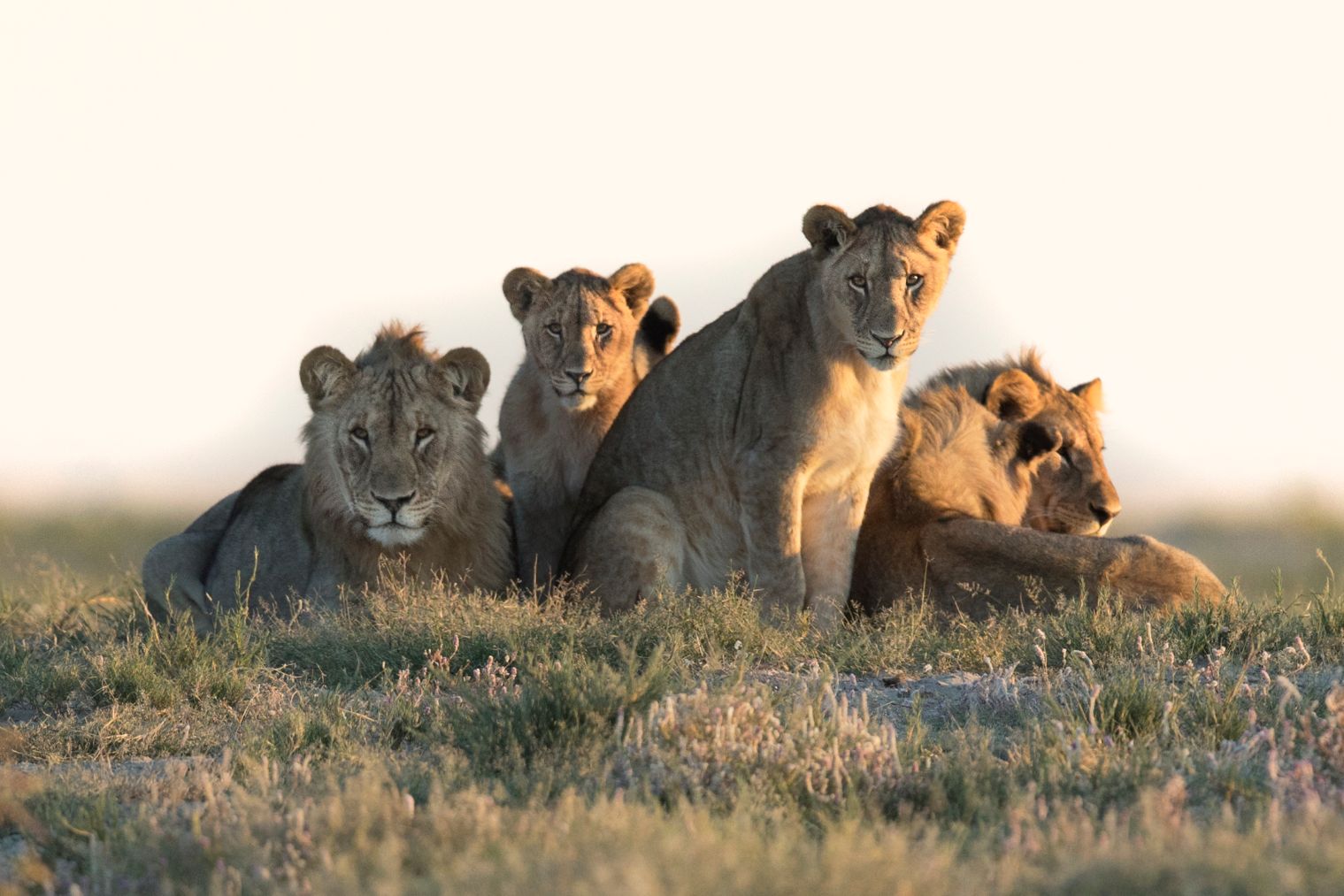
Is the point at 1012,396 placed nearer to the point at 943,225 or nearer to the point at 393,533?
the point at 943,225

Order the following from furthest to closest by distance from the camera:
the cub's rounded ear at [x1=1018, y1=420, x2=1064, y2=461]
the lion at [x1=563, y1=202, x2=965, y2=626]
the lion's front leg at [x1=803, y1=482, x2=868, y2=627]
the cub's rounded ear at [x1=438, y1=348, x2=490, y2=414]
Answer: the cub's rounded ear at [x1=1018, y1=420, x2=1064, y2=461] → the cub's rounded ear at [x1=438, y1=348, x2=490, y2=414] → the lion's front leg at [x1=803, y1=482, x2=868, y2=627] → the lion at [x1=563, y1=202, x2=965, y2=626]

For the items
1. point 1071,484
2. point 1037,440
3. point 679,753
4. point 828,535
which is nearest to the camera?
point 679,753

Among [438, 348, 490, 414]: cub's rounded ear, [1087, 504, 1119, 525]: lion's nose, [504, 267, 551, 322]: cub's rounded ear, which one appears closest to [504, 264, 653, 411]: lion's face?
[504, 267, 551, 322]: cub's rounded ear

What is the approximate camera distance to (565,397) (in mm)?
9695

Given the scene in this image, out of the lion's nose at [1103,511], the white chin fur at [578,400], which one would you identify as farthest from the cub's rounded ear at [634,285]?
the lion's nose at [1103,511]

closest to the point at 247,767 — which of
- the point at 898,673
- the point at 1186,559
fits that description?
the point at 898,673

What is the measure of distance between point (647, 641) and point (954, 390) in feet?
9.84

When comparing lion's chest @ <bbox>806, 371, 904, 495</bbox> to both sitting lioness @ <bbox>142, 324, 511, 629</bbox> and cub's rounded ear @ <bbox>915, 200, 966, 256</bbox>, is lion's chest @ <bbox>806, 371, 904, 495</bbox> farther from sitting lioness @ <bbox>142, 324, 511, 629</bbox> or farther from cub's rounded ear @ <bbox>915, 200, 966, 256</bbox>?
sitting lioness @ <bbox>142, 324, 511, 629</bbox>

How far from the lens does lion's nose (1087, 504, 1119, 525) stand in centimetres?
927

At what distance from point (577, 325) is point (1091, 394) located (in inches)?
123

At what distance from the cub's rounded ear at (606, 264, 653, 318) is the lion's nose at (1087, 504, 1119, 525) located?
301 centimetres

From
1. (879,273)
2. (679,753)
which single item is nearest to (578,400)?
(879,273)

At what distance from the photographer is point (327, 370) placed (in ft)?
28.6

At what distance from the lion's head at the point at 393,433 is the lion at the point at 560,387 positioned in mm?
886
